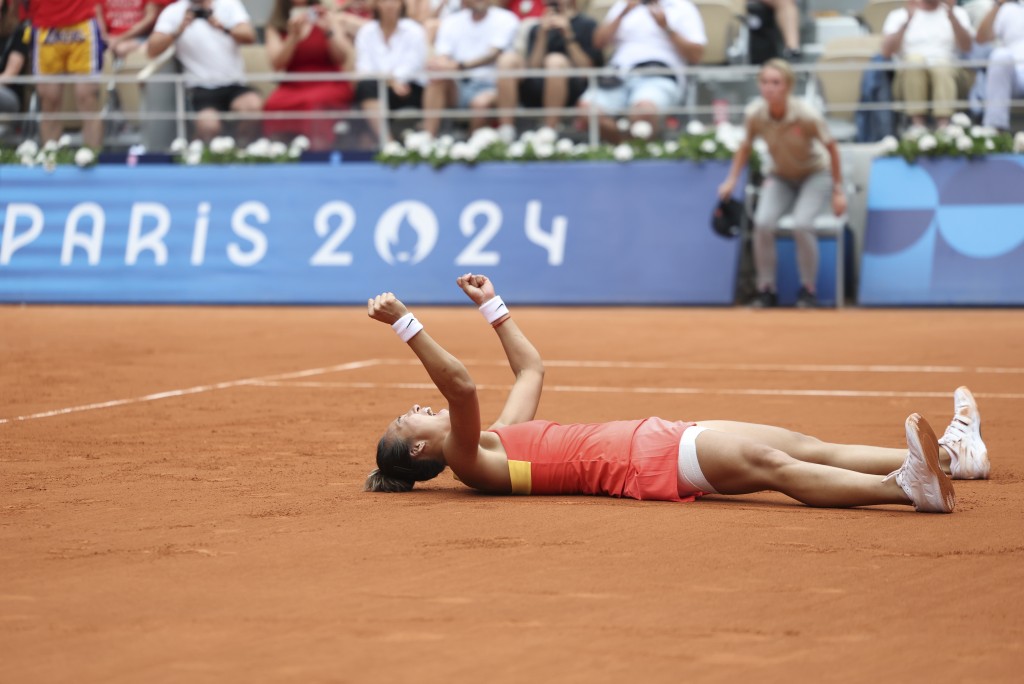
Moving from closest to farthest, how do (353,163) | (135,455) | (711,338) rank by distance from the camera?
(135,455)
(711,338)
(353,163)

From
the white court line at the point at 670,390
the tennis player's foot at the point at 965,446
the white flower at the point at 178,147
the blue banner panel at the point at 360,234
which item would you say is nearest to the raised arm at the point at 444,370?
the tennis player's foot at the point at 965,446

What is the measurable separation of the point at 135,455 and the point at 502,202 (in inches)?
384

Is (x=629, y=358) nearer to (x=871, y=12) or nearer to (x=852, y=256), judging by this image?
(x=852, y=256)

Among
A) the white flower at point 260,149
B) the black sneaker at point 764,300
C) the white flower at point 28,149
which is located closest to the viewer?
the black sneaker at point 764,300

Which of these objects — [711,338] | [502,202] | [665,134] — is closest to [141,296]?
[502,202]

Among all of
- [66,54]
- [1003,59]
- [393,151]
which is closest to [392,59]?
[393,151]

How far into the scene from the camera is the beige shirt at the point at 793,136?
48.5 feet

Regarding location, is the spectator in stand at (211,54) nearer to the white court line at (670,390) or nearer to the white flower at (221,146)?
the white flower at (221,146)

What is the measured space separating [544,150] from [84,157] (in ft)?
18.0

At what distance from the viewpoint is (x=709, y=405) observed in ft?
29.4

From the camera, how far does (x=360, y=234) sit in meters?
16.9

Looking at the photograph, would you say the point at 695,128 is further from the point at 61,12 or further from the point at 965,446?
the point at 965,446

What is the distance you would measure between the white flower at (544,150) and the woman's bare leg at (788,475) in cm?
1093

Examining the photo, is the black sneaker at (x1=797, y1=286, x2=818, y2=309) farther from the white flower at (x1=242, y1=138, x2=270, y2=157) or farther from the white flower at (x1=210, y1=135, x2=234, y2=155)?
the white flower at (x1=210, y1=135, x2=234, y2=155)
